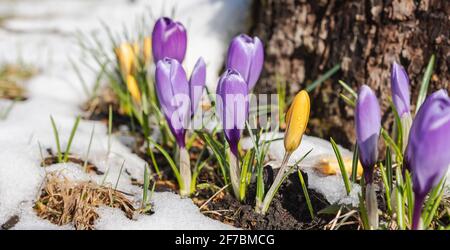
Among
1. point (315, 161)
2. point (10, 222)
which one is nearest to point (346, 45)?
point (315, 161)

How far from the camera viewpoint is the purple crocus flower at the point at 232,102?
4.82 feet

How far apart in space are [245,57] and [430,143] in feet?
2.09

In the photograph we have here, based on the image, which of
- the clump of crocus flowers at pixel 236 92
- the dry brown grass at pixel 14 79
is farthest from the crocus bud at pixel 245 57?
the dry brown grass at pixel 14 79

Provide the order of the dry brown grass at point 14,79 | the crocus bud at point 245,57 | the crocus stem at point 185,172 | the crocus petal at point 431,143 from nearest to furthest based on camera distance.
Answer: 1. the crocus petal at point 431,143
2. the crocus bud at point 245,57
3. the crocus stem at point 185,172
4. the dry brown grass at point 14,79

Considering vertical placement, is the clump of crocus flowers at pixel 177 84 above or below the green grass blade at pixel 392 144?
above

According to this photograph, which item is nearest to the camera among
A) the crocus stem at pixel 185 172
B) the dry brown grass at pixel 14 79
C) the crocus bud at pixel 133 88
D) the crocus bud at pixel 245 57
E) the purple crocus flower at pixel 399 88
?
the purple crocus flower at pixel 399 88

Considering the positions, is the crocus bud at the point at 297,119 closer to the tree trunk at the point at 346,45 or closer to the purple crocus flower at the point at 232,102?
the purple crocus flower at the point at 232,102

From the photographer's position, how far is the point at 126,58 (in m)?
2.27

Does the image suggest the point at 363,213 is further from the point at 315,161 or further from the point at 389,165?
the point at 315,161

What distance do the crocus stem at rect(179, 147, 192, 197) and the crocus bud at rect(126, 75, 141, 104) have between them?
56 centimetres

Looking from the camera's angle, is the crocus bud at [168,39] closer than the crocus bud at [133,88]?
Yes

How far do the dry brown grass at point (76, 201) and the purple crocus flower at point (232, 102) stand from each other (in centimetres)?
39

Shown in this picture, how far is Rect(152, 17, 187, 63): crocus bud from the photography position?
178 centimetres

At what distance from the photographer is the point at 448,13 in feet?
6.23
